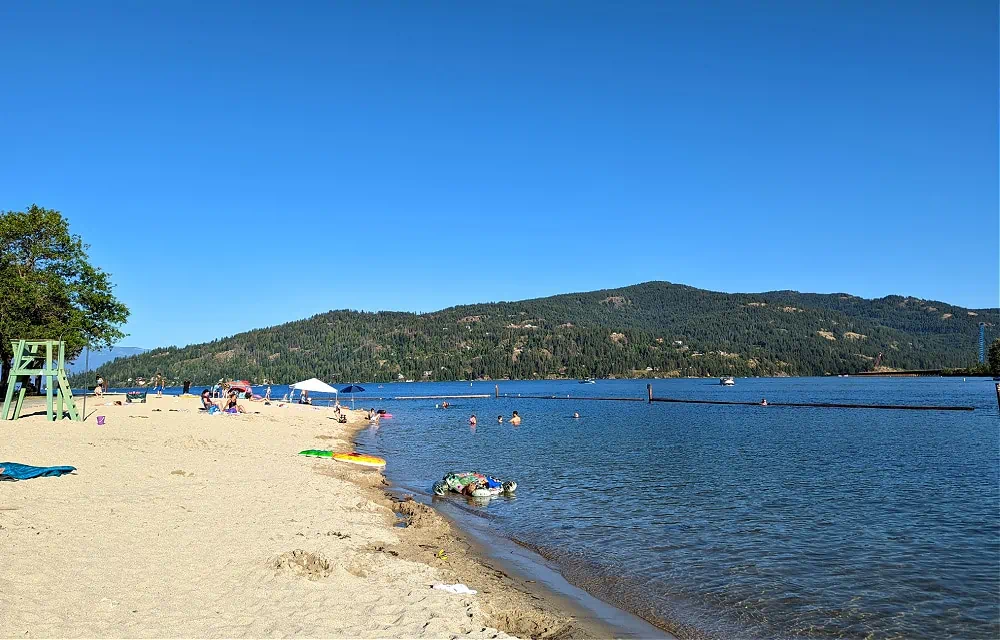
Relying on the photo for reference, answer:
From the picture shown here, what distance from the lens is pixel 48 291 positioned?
1854 inches

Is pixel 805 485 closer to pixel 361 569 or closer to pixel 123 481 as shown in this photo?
pixel 361 569

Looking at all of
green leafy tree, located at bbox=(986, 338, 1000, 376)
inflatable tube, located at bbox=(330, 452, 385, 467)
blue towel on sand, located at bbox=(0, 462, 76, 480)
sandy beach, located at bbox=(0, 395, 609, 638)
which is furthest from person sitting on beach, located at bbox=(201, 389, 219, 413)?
green leafy tree, located at bbox=(986, 338, 1000, 376)

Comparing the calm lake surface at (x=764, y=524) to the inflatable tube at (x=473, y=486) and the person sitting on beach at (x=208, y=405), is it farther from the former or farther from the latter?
the person sitting on beach at (x=208, y=405)

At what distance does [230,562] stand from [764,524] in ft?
42.4

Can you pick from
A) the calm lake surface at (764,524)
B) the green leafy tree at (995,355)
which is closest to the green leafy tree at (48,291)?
the calm lake surface at (764,524)

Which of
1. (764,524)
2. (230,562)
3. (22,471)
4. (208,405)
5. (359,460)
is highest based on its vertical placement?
(22,471)

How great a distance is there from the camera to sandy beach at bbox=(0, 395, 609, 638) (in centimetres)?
755

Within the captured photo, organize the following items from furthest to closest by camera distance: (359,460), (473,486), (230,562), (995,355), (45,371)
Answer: (995,355) → (45,371) → (359,460) → (473,486) → (230,562)

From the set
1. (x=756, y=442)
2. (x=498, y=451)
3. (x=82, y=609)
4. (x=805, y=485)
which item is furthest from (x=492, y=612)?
(x=756, y=442)

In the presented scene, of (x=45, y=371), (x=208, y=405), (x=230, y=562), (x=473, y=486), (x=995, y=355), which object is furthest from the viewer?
(x=995, y=355)

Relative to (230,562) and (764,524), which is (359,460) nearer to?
(764,524)

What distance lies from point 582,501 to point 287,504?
8982 millimetres

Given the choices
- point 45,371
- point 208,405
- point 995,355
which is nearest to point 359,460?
point 45,371

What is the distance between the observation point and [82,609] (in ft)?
23.8
